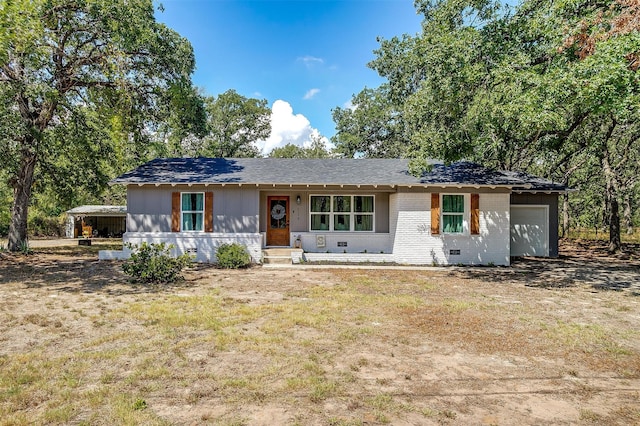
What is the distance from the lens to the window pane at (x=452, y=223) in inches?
522

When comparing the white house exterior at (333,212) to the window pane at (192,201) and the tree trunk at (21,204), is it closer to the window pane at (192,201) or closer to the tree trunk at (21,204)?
the window pane at (192,201)

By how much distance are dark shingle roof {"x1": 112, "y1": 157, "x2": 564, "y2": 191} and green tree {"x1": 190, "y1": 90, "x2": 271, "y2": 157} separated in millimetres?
16192

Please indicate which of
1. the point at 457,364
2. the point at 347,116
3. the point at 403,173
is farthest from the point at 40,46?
the point at 347,116

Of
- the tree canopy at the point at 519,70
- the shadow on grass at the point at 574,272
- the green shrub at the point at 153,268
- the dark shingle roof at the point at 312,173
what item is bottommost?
the shadow on grass at the point at 574,272

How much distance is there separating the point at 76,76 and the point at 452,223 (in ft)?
55.0

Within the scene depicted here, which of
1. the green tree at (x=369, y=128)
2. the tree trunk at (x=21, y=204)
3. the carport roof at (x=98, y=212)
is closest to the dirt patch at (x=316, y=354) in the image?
the tree trunk at (x=21, y=204)

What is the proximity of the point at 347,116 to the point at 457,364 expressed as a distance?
2628 centimetres

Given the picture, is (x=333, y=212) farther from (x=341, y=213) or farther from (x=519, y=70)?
(x=519, y=70)

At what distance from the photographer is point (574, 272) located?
11.8 metres

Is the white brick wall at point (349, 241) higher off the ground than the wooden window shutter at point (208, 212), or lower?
lower

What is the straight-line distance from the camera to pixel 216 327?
573 centimetres

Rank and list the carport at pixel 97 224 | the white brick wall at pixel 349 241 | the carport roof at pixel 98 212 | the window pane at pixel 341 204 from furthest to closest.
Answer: the carport at pixel 97 224 → the carport roof at pixel 98 212 → the window pane at pixel 341 204 → the white brick wall at pixel 349 241

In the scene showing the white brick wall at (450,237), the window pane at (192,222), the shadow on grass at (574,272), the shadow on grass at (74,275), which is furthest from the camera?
the window pane at (192,222)

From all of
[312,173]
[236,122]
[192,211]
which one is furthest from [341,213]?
[236,122]
